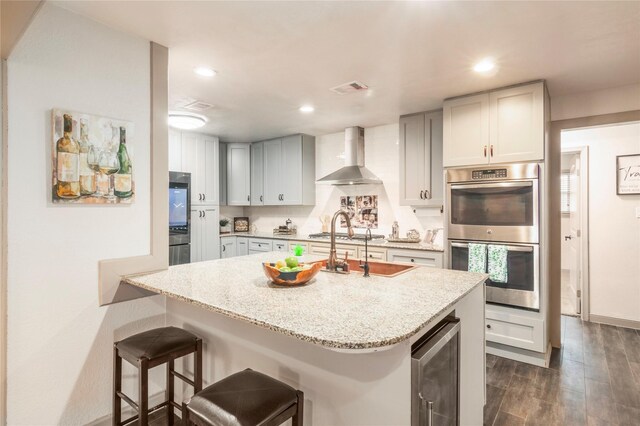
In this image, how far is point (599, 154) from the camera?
3756mm

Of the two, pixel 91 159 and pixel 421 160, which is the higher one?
pixel 421 160

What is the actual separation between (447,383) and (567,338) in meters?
2.63

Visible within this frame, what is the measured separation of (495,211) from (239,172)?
374 centimetres

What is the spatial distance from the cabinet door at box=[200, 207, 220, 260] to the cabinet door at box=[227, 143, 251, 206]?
0.52 m

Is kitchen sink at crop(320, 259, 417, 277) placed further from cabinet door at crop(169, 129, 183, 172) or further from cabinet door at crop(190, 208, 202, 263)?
cabinet door at crop(169, 129, 183, 172)

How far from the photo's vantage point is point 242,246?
200 inches

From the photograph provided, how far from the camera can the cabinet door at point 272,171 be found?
4.96m

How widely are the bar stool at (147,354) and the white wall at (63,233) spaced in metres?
0.24

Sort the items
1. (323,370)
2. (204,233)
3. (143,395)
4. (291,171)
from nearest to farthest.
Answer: (323,370) < (143,395) < (204,233) < (291,171)

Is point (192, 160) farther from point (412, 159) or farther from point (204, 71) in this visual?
point (412, 159)

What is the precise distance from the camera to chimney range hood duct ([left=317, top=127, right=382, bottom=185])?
13.6ft

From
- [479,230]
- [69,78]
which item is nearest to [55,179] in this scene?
[69,78]

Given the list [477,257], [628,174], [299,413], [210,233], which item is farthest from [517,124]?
[210,233]

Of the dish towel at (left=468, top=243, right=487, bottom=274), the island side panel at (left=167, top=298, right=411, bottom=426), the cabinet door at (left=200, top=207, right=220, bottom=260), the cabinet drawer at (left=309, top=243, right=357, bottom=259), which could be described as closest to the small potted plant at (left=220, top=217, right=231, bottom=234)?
the cabinet door at (left=200, top=207, right=220, bottom=260)
